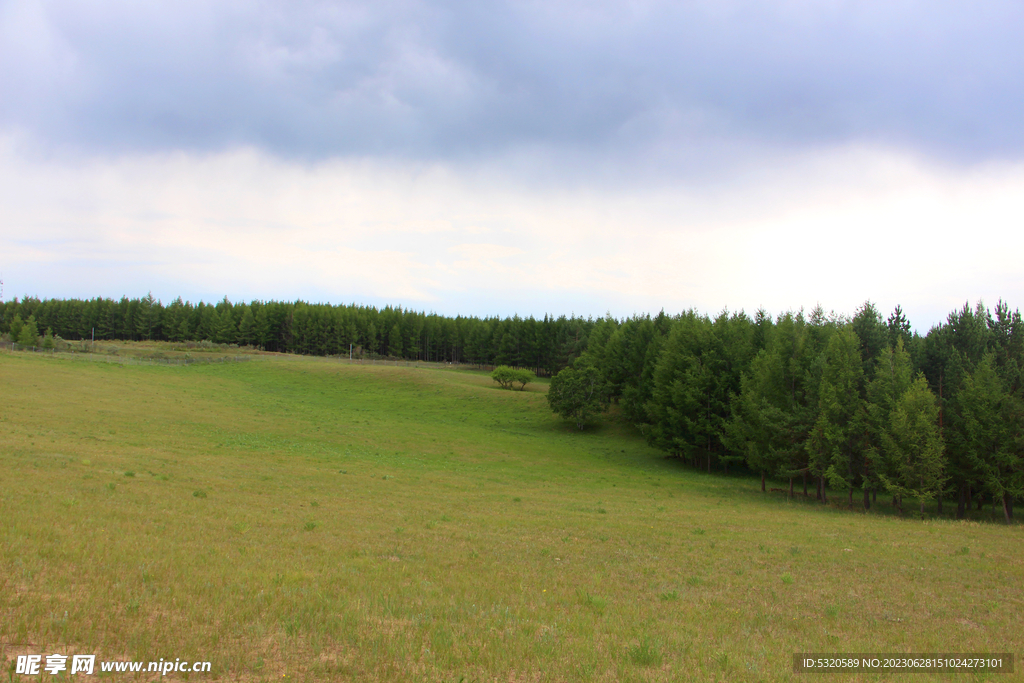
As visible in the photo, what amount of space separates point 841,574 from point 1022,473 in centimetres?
2851

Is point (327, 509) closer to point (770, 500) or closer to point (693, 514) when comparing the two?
point (693, 514)

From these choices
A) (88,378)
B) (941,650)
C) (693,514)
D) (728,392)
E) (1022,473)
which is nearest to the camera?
(941,650)

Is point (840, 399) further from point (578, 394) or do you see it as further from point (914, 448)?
point (578, 394)

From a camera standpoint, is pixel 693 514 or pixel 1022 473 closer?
pixel 693 514

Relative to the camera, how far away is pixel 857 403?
3972cm

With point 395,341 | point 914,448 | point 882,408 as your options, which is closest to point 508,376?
point 882,408

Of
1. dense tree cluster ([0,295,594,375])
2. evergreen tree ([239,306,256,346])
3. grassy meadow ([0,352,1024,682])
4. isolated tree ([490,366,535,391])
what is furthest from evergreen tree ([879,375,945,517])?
evergreen tree ([239,306,256,346])

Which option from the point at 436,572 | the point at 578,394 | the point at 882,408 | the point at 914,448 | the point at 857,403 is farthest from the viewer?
the point at 578,394

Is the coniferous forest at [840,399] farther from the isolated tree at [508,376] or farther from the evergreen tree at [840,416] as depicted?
the isolated tree at [508,376]

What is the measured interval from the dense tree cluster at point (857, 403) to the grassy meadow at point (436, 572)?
5514 mm

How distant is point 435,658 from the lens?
310 inches

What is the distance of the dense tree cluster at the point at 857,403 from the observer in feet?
117

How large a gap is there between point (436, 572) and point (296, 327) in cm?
16380

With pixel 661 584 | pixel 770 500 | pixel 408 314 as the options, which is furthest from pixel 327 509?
pixel 408 314
